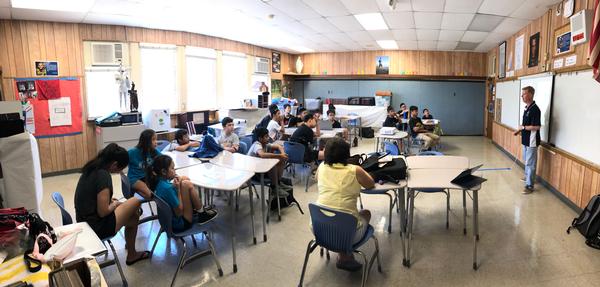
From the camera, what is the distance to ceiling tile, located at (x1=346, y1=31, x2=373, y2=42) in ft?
27.8

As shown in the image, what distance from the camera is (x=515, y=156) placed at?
744 cm

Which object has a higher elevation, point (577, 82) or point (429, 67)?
point (429, 67)

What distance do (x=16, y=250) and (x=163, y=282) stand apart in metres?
1.28

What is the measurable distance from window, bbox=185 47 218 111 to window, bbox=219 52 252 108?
0.37m

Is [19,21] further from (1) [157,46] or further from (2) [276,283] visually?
(2) [276,283]

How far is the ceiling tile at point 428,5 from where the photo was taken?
5.43m

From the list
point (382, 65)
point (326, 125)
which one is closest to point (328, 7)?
point (326, 125)

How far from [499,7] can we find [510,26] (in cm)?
168

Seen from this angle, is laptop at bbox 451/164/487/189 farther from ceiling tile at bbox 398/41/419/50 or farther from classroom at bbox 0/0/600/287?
ceiling tile at bbox 398/41/419/50

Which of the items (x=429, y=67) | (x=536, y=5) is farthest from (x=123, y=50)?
(x=429, y=67)

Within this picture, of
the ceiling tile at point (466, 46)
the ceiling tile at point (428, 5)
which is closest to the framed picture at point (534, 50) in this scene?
the ceiling tile at point (428, 5)

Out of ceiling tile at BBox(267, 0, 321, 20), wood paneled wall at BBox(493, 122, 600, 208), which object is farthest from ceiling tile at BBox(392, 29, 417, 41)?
wood paneled wall at BBox(493, 122, 600, 208)

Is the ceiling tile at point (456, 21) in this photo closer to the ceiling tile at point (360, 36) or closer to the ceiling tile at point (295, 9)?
the ceiling tile at point (360, 36)

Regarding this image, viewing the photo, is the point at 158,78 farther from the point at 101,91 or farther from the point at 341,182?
the point at 341,182
